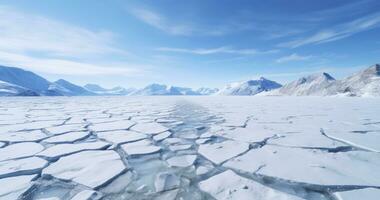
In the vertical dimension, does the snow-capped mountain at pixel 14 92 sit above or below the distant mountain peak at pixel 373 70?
below

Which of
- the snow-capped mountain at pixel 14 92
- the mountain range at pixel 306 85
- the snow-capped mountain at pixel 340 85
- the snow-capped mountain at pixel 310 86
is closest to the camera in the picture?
the snow-capped mountain at pixel 340 85

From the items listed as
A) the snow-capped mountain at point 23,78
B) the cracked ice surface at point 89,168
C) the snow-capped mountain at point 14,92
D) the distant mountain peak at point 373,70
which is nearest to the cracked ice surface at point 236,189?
the cracked ice surface at point 89,168

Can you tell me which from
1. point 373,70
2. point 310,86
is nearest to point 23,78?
point 310,86

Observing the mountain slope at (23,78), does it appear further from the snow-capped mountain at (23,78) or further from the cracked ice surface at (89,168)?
the cracked ice surface at (89,168)

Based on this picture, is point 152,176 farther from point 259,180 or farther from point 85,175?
point 259,180

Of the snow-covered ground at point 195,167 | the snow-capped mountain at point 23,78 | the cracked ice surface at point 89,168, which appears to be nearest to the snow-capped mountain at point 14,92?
the snow-covered ground at point 195,167

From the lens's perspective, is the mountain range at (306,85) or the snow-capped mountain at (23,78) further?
the snow-capped mountain at (23,78)

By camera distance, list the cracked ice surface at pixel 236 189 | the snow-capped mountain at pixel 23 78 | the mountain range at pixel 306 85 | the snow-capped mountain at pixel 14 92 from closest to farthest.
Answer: the cracked ice surface at pixel 236 189 < the mountain range at pixel 306 85 < the snow-capped mountain at pixel 14 92 < the snow-capped mountain at pixel 23 78

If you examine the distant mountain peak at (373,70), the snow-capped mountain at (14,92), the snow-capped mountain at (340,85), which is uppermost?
the distant mountain peak at (373,70)
